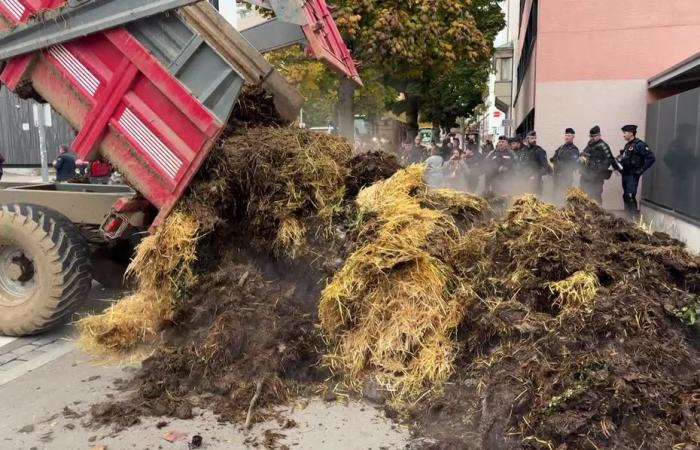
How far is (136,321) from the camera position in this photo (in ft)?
15.1

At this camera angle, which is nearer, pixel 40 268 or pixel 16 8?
pixel 16 8

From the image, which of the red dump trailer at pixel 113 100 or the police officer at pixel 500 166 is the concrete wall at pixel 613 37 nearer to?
the police officer at pixel 500 166

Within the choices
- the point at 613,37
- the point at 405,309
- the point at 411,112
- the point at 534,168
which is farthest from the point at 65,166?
the point at 411,112

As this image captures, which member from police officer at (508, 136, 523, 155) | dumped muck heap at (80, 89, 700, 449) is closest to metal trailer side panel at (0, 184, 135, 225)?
dumped muck heap at (80, 89, 700, 449)

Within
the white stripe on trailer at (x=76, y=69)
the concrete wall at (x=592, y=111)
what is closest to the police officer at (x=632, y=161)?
the concrete wall at (x=592, y=111)

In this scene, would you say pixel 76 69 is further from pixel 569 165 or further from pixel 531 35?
pixel 531 35

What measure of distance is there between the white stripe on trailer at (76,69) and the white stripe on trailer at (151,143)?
38 centimetres

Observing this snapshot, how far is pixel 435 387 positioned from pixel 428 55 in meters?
10.9

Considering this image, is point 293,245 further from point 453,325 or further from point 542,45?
point 542,45

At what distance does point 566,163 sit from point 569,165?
75 mm


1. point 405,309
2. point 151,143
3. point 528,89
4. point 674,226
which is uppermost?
point 528,89

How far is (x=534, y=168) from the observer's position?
11602mm

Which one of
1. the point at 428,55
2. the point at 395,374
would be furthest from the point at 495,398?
the point at 428,55

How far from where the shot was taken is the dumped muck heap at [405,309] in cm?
338
